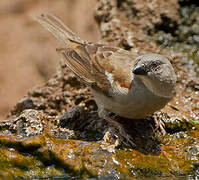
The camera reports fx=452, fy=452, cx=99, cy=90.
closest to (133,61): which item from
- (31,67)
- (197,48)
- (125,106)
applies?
(125,106)

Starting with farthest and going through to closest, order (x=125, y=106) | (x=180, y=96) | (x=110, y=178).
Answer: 1. (x=180, y=96)
2. (x=125, y=106)
3. (x=110, y=178)

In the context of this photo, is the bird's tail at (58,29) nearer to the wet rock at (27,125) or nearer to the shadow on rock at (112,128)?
the shadow on rock at (112,128)

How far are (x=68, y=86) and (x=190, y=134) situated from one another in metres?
2.02

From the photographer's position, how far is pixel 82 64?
18.9ft

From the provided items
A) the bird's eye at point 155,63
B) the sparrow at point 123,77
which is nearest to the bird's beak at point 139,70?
the sparrow at point 123,77

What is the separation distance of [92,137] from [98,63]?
3.12ft

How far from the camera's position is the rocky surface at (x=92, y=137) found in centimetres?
456

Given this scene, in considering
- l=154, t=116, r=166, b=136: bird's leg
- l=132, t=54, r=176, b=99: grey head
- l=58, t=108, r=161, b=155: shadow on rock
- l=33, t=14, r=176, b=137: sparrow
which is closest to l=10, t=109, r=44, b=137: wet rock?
l=58, t=108, r=161, b=155: shadow on rock

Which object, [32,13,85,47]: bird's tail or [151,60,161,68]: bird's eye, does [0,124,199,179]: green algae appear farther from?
[32,13,85,47]: bird's tail

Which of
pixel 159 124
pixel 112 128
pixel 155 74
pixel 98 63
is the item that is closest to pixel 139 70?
pixel 155 74

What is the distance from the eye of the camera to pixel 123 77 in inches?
199

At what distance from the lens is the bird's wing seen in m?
5.16

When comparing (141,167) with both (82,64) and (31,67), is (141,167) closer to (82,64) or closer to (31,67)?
(82,64)

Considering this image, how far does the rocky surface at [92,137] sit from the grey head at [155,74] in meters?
0.65
